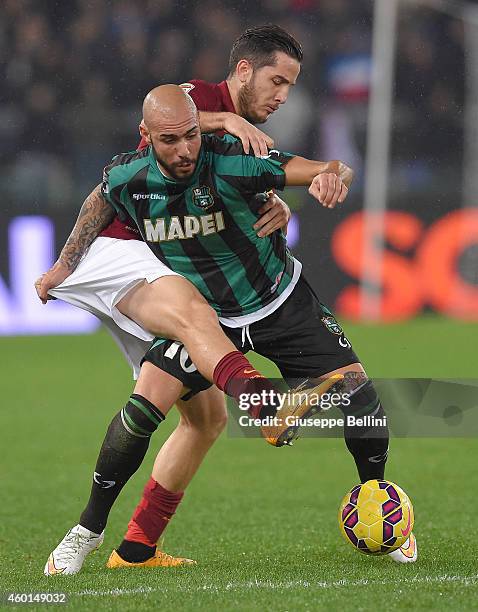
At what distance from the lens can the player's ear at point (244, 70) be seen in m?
5.23

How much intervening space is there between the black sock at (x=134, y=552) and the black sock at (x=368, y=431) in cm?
89

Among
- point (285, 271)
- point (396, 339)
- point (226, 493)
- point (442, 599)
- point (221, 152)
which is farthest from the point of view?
point (396, 339)

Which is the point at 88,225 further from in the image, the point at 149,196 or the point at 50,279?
the point at 149,196

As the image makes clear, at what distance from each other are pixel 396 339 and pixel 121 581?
7973 mm

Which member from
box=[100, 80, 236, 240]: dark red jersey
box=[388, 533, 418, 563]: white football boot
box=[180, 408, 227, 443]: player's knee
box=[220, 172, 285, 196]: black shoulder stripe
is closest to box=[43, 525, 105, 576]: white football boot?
box=[180, 408, 227, 443]: player's knee

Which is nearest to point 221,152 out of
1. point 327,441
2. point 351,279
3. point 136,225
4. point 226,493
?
point 136,225

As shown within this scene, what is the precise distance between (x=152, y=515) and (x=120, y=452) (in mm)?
436

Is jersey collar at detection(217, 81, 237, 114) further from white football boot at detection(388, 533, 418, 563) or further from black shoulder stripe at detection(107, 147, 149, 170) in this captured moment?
white football boot at detection(388, 533, 418, 563)

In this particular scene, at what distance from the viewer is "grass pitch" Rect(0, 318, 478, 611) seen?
4.12m

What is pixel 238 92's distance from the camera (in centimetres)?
528

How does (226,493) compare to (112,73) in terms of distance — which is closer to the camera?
(226,493)

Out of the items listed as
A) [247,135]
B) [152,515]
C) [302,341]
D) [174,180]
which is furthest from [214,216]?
[152,515]

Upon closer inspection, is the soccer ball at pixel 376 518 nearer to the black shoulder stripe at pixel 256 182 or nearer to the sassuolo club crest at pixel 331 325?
the sassuolo club crest at pixel 331 325

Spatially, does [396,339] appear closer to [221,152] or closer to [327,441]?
[327,441]
